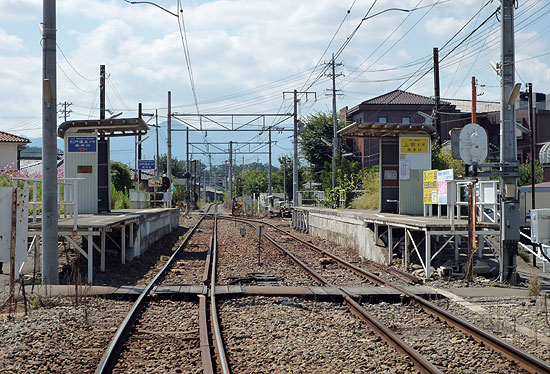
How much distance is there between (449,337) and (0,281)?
8051mm

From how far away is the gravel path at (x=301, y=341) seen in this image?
6.18 meters

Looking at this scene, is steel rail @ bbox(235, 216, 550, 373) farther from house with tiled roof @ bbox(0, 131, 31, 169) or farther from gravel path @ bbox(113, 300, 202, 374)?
house with tiled roof @ bbox(0, 131, 31, 169)

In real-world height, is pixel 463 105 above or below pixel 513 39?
above

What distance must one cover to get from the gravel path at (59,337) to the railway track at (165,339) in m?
0.19

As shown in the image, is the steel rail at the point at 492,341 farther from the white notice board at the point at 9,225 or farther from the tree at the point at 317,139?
the tree at the point at 317,139

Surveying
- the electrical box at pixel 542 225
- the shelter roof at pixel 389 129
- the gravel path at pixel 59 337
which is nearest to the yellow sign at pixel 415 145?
the shelter roof at pixel 389 129

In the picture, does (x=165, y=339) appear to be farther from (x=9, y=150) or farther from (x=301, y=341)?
(x=9, y=150)

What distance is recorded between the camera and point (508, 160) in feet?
39.7

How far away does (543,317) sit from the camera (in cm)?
855

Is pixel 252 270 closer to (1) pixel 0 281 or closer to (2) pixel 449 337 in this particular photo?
(1) pixel 0 281

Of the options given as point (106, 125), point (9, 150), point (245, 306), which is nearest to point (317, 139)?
point (9, 150)

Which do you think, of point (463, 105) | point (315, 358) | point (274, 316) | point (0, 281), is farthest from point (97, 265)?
point (463, 105)

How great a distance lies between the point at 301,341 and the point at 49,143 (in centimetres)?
607

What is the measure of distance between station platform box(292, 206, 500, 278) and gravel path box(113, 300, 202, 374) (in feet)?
19.3
